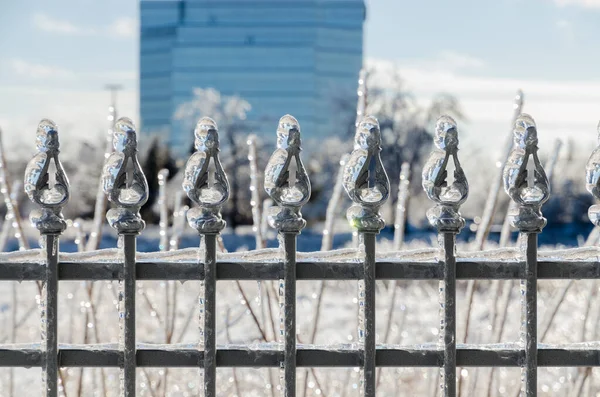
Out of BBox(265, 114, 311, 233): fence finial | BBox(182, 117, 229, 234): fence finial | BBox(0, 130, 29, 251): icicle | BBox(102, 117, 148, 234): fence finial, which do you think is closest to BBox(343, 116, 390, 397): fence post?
BBox(265, 114, 311, 233): fence finial

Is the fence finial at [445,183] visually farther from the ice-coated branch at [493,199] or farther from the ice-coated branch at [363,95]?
the ice-coated branch at [363,95]

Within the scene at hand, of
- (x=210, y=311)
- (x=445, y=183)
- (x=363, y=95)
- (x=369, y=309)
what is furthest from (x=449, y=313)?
(x=363, y=95)

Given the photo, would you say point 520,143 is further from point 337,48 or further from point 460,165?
point 337,48

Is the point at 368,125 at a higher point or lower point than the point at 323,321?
higher

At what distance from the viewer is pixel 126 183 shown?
201cm

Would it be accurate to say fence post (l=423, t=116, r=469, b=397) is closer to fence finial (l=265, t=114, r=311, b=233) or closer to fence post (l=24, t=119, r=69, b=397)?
fence finial (l=265, t=114, r=311, b=233)

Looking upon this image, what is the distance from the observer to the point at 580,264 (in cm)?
206

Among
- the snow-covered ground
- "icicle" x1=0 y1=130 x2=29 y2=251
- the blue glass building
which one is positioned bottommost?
the snow-covered ground

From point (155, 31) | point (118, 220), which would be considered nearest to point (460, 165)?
point (118, 220)

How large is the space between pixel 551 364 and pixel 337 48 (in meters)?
45.5

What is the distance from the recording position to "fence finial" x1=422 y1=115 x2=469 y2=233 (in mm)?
2006

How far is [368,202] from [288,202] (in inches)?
8.1

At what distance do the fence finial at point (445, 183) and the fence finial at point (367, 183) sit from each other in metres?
0.12

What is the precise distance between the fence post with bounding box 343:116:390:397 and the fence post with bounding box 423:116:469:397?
13cm
